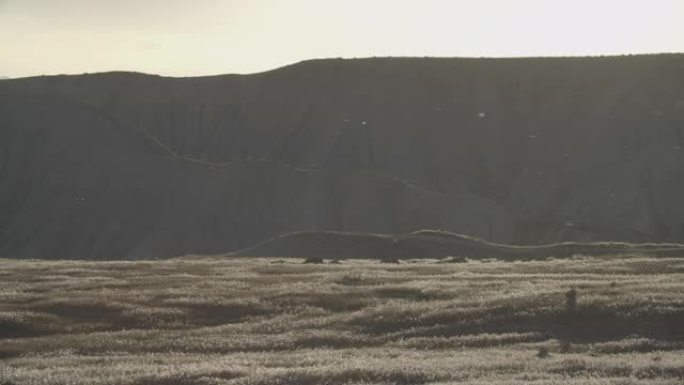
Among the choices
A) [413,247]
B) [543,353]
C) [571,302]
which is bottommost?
[543,353]

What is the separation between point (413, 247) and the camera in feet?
309

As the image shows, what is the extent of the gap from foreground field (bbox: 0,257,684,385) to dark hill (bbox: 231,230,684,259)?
33125mm

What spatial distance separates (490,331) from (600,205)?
10890 cm

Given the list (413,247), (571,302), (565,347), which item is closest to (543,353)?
(565,347)

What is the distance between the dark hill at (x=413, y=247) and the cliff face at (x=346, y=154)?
29.0m

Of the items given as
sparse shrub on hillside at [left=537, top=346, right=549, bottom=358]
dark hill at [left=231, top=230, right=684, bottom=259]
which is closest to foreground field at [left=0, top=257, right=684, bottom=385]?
sparse shrub on hillside at [left=537, top=346, right=549, bottom=358]

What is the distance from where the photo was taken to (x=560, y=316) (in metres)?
34.2

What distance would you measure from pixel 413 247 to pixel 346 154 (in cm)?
6423

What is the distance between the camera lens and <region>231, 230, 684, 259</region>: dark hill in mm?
87812

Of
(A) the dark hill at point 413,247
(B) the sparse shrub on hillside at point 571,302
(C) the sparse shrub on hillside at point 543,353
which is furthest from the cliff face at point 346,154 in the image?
(C) the sparse shrub on hillside at point 543,353

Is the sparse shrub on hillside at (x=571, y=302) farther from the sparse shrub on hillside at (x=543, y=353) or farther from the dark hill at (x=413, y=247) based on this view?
the dark hill at (x=413, y=247)

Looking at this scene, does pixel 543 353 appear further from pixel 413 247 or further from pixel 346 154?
pixel 346 154

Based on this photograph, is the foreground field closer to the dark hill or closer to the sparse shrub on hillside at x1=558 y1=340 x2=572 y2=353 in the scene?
the sparse shrub on hillside at x1=558 y1=340 x2=572 y2=353

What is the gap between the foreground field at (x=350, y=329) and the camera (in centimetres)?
2498
